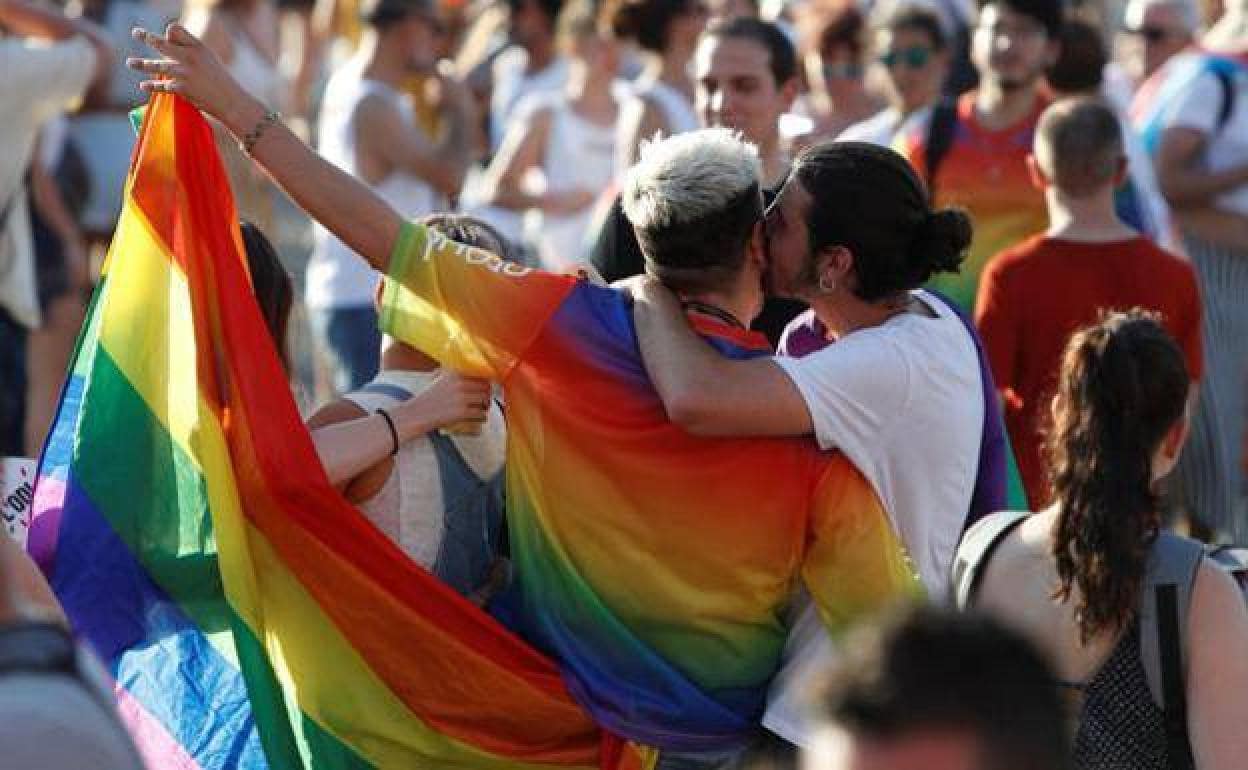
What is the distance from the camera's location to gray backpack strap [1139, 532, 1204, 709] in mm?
3859

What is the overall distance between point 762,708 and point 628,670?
0.21 meters

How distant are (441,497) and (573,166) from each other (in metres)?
5.99

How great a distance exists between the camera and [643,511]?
4070 millimetres

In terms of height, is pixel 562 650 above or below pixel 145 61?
below

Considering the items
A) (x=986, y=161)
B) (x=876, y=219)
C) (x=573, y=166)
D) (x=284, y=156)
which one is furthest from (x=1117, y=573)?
(x=573, y=166)

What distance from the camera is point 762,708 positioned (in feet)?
13.5

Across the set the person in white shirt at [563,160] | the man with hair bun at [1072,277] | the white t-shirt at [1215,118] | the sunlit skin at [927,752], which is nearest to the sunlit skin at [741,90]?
the man with hair bun at [1072,277]

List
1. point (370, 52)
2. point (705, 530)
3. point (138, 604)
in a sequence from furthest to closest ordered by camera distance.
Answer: point (370, 52) < point (138, 604) < point (705, 530)

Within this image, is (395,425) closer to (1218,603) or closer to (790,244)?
(790,244)

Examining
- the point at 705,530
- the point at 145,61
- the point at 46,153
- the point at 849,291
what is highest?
the point at 145,61

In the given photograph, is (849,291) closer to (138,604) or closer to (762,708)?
(762,708)

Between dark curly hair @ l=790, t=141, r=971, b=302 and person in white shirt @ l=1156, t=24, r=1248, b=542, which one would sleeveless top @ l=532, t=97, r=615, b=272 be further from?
dark curly hair @ l=790, t=141, r=971, b=302

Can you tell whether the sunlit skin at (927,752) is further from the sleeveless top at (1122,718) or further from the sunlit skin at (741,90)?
the sunlit skin at (741,90)

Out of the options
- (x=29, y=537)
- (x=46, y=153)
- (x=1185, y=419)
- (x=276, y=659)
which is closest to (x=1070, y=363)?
(x=1185, y=419)
